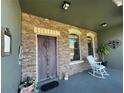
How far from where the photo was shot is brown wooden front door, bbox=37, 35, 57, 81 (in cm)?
472

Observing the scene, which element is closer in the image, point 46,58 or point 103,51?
point 46,58

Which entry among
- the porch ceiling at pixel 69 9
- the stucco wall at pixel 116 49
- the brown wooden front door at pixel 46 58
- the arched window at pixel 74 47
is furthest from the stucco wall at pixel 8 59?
the stucco wall at pixel 116 49

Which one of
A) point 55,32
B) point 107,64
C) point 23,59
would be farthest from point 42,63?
point 107,64

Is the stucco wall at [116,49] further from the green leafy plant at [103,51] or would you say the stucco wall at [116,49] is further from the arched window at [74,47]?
the arched window at [74,47]

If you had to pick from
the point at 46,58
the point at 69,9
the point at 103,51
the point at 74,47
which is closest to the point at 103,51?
the point at 103,51

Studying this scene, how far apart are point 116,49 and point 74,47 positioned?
275cm

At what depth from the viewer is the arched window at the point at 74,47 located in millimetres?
6262

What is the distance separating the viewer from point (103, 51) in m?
7.66

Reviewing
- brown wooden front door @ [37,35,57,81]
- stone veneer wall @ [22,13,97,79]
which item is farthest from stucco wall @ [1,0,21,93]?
brown wooden front door @ [37,35,57,81]

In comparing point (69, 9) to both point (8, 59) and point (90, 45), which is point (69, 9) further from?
point (90, 45)

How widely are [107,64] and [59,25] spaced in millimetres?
4227

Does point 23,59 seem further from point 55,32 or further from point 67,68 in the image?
point 67,68

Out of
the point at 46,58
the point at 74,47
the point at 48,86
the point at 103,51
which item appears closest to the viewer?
the point at 48,86

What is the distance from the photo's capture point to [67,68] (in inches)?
227
